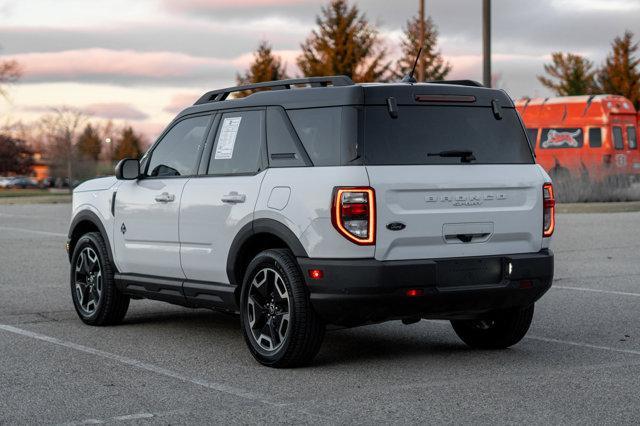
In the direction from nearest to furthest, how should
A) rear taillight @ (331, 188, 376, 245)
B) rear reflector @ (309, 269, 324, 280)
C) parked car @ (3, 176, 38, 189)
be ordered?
rear taillight @ (331, 188, 376, 245) → rear reflector @ (309, 269, 324, 280) → parked car @ (3, 176, 38, 189)

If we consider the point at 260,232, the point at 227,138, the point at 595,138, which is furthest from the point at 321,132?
the point at 595,138

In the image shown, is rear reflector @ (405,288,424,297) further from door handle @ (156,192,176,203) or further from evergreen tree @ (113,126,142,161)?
evergreen tree @ (113,126,142,161)

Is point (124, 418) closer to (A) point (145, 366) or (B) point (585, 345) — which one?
(A) point (145, 366)

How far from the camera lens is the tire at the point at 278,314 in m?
7.02

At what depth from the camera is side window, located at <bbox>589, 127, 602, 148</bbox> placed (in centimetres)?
3541

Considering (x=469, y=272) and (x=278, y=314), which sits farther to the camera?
(x=278, y=314)

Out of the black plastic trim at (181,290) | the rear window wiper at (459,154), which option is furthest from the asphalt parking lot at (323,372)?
the rear window wiper at (459,154)

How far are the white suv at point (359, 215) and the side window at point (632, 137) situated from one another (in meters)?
29.5

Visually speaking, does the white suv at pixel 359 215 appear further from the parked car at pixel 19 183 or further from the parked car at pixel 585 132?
the parked car at pixel 19 183

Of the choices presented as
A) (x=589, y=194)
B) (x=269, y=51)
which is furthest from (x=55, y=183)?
(x=589, y=194)

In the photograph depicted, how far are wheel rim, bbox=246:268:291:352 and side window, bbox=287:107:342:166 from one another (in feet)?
2.76

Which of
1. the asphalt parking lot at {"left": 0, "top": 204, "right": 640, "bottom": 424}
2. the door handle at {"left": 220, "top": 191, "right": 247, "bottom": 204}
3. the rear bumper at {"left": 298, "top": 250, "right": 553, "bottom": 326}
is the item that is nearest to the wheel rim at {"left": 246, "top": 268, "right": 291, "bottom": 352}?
the asphalt parking lot at {"left": 0, "top": 204, "right": 640, "bottom": 424}

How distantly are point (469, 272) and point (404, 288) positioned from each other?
1.68ft

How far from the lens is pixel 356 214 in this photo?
6.78m
